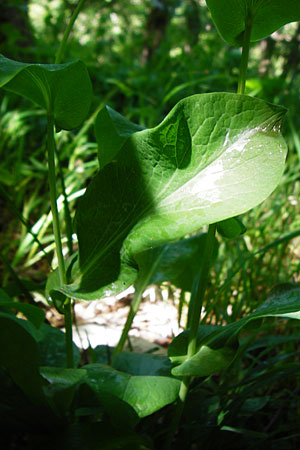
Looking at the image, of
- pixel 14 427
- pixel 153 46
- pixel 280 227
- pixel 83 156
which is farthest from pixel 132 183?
pixel 153 46

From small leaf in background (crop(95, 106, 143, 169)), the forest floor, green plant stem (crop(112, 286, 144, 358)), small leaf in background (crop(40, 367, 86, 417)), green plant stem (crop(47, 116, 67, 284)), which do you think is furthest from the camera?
the forest floor

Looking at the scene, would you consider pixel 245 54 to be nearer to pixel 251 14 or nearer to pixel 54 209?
pixel 251 14

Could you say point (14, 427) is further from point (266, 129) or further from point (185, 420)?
point (266, 129)

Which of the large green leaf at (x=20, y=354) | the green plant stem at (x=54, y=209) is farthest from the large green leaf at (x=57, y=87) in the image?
the large green leaf at (x=20, y=354)

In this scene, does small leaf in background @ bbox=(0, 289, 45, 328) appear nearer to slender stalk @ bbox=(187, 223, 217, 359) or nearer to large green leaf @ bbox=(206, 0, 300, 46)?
slender stalk @ bbox=(187, 223, 217, 359)

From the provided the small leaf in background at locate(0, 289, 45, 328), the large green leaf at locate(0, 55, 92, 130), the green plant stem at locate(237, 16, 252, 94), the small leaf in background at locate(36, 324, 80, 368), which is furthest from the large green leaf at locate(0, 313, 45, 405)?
the green plant stem at locate(237, 16, 252, 94)

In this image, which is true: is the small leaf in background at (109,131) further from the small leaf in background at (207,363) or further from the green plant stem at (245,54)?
the small leaf in background at (207,363)
